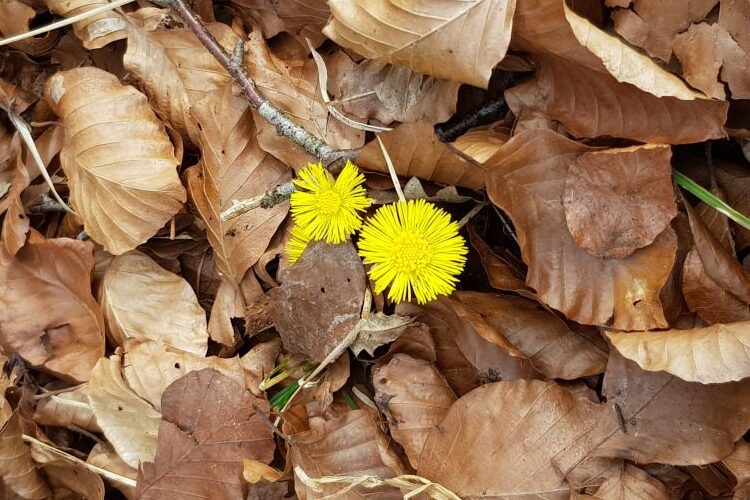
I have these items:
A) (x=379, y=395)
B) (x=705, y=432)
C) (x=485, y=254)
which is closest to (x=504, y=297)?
(x=485, y=254)

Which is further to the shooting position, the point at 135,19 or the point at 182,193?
the point at 135,19

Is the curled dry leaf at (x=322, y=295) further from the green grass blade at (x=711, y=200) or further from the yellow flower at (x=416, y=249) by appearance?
the green grass blade at (x=711, y=200)

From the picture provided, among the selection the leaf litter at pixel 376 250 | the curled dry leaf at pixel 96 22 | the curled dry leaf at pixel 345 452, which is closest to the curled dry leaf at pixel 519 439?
the leaf litter at pixel 376 250

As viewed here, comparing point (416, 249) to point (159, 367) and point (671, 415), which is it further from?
point (159, 367)

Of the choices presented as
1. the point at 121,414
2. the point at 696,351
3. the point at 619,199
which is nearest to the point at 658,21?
the point at 619,199

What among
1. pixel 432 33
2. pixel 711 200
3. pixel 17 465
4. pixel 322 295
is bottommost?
pixel 17 465

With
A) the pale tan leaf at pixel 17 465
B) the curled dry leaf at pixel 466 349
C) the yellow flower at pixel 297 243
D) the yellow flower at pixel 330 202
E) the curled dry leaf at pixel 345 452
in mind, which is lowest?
the pale tan leaf at pixel 17 465

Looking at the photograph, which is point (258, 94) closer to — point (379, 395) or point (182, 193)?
point (182, 193)

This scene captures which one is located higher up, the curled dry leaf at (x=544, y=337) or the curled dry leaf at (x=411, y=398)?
the curled dry leaf at (x=544, y=337)
